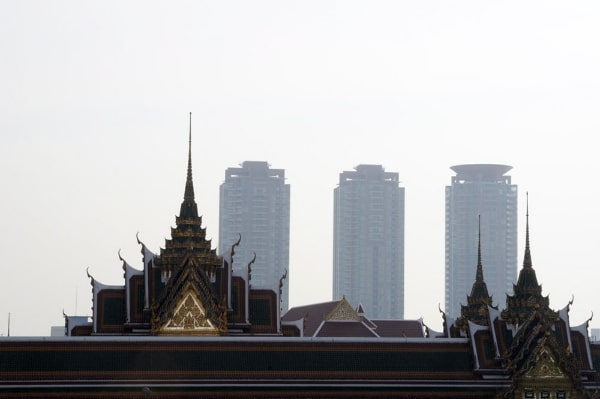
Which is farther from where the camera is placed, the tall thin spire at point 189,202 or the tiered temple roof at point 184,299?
the tall thin spire at point 189,202

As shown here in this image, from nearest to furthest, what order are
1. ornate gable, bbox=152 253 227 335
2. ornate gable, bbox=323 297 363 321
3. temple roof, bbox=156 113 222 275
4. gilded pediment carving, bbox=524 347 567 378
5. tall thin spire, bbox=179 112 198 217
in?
1. gilded pediment carving, bbox=524 347 567 378
2. ornate gable, bbox=152 253 227 335
3. temple roof, bbox=156 113 222 275
4. tall thin spire, bbox=179 112 198 217
5. ornate gable, bbox=323 297 363 321

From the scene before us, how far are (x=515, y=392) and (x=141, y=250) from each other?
1103 inches

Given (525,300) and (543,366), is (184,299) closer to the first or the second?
(525,300)

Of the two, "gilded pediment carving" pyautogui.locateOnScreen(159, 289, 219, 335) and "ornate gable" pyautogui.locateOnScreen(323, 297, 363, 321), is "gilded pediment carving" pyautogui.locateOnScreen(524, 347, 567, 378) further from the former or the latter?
"ornate gable" pyautogui.locateOnScreen(323, 297, 363, 321)

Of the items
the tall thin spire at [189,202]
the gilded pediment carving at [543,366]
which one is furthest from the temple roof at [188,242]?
the gilded pediment carving at [543,366]

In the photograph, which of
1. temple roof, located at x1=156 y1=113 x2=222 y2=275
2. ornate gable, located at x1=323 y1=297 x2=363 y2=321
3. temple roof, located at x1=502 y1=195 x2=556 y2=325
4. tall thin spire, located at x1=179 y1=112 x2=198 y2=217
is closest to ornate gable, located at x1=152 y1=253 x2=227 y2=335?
temple roof, located at x1=156 y1=113 x2=222 y2=275

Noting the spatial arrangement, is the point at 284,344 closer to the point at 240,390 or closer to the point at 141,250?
the point at 240,390

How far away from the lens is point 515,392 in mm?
90000

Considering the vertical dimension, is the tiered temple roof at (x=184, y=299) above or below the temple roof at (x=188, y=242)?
below

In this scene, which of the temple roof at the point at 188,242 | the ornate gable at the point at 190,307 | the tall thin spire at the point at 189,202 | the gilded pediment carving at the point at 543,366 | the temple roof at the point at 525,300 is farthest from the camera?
the tall thin spire at the point at 189,202

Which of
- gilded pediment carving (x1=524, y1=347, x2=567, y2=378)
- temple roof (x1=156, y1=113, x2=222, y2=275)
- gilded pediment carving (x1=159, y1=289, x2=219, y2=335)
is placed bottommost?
gilded pediment carving (x1=524, y1=347, x2=567, y2=378)

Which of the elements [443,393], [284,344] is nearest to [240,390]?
[284,344]

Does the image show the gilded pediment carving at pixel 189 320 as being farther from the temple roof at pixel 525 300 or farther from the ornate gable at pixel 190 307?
the temple roof at pixel 525 300

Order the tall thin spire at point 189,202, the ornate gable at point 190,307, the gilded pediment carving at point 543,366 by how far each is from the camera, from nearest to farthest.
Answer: the gilded pediment carving at point 543,366 < the ornate gable at point 190,307 < the tall thin spire at point 189,202
